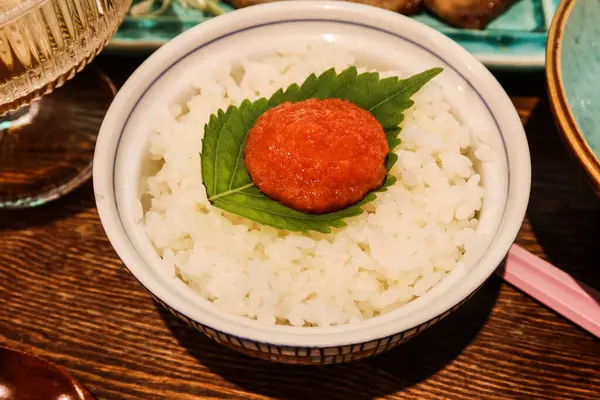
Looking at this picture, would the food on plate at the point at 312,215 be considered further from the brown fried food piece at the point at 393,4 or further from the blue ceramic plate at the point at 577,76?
the brown fried food piece at the point at 393,4

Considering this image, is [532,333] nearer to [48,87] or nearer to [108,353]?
[108,353]

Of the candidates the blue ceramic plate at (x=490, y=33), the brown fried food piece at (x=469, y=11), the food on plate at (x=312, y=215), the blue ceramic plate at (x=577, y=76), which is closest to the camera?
the food on plate at (x=312, y=215)

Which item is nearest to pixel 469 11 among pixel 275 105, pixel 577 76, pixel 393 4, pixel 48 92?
pixel 393 4

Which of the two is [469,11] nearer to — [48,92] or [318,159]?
[318,159]

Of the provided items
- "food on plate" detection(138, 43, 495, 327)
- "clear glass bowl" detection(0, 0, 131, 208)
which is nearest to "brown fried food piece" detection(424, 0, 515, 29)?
"food on plate" detection(138, 43, 495, 327)

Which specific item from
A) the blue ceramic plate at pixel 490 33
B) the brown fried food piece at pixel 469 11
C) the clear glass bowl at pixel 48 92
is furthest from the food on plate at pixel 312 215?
the brown fried food piece at pixel 469 11

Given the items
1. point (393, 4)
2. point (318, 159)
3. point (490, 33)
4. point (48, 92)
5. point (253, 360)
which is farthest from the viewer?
point (393, 4)

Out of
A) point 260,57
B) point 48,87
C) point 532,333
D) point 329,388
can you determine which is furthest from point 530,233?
point 48,87
